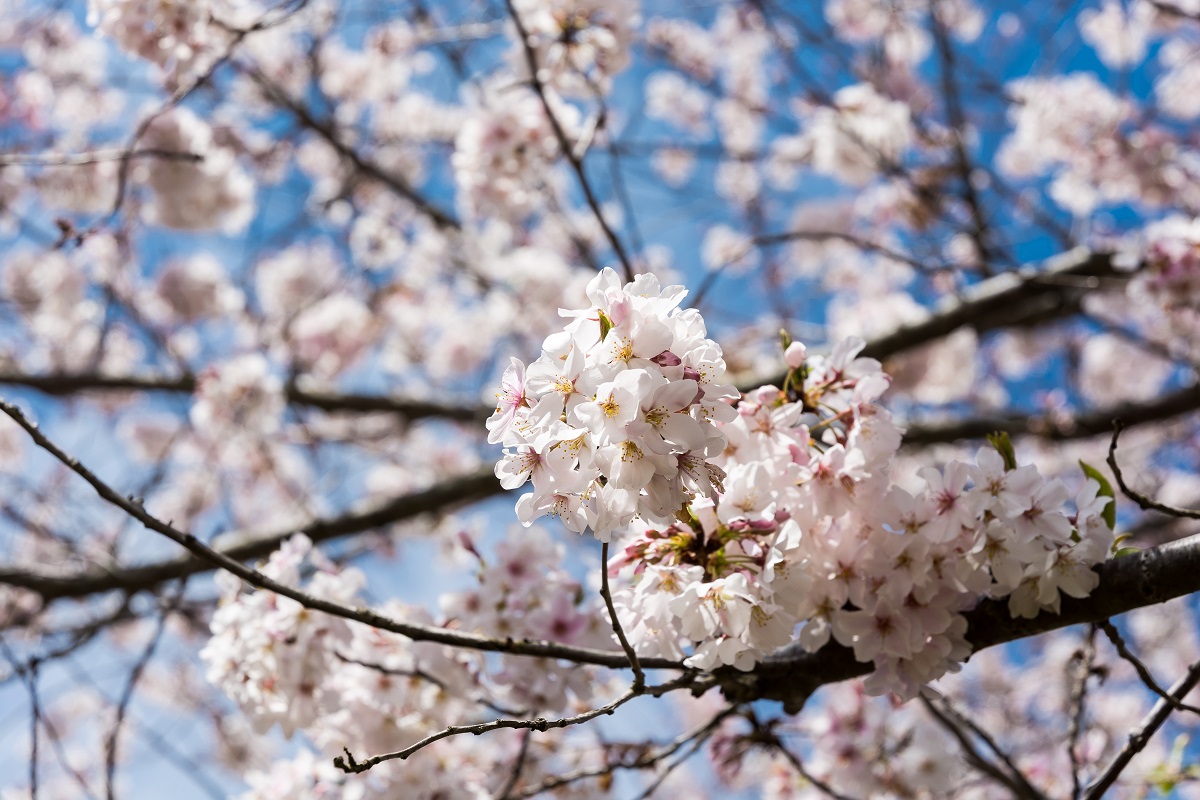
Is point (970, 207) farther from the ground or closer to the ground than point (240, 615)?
farther from the ground

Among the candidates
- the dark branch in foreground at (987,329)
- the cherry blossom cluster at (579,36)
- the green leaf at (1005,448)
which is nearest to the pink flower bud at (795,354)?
the green leaf at (1005,448)

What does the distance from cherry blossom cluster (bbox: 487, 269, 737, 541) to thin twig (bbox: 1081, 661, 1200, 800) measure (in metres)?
0.91

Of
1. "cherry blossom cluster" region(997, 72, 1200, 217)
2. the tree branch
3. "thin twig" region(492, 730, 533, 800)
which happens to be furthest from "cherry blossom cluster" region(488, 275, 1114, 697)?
"cherry blossom cluster" region(997, 72, 1200, 217)

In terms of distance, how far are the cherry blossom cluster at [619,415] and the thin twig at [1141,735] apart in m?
0.91

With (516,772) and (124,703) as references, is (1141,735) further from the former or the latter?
(124,703)

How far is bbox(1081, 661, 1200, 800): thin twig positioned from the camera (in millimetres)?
1467

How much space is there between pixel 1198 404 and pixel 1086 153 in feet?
7.08

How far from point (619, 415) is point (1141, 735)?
3.80 feet

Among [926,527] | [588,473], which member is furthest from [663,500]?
[926,527]

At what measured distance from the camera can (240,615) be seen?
77.3 inches

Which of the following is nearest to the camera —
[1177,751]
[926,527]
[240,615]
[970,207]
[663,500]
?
[663,500]

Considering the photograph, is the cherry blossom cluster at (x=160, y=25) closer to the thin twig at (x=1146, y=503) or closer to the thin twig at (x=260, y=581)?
the thin twig at (x=260, y=581)

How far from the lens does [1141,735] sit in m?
1.51

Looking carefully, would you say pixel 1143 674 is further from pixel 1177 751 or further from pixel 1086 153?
pixel 1086 153
